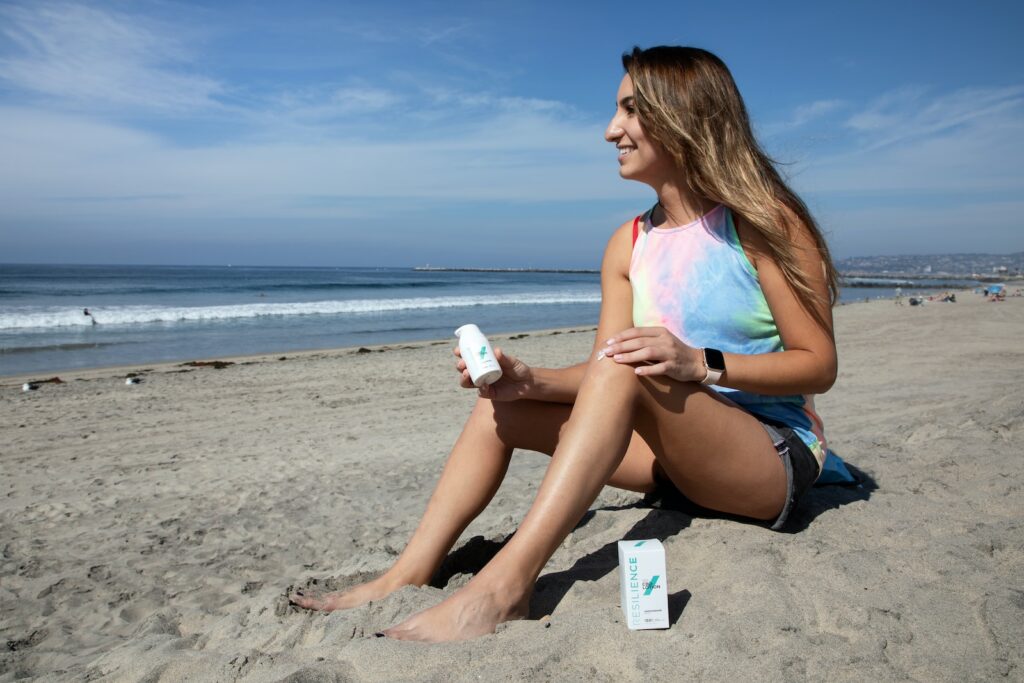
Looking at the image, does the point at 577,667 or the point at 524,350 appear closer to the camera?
the point at 577,667

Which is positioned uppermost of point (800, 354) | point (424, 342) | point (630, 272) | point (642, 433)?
point (630, 272)

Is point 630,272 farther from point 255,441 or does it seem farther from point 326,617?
point 255,441

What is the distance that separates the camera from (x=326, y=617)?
7.73 feet

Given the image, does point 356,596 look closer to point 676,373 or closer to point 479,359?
point 479,359

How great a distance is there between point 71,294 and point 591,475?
116ft

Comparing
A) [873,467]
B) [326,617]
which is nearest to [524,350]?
[873,467]

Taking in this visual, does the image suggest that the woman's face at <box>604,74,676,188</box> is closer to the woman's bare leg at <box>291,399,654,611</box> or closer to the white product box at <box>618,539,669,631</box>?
the woman's bare leg at <box>291,399,654,611</box>

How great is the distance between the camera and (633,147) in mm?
2490

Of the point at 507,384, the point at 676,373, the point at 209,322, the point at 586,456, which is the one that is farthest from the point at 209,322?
the point at 676,373

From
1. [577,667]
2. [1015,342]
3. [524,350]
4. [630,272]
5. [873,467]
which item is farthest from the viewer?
[524,350]

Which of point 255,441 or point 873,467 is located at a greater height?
point 873,467

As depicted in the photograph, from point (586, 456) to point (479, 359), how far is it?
454 mm

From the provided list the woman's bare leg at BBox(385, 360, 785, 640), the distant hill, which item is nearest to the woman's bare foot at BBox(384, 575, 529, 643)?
the woman's bare leg at BBox(385, 360, 785, 640)

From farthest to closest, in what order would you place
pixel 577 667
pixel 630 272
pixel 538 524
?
1. pixel 630 272
2. pixel 538 524
3. pixel 577 667
